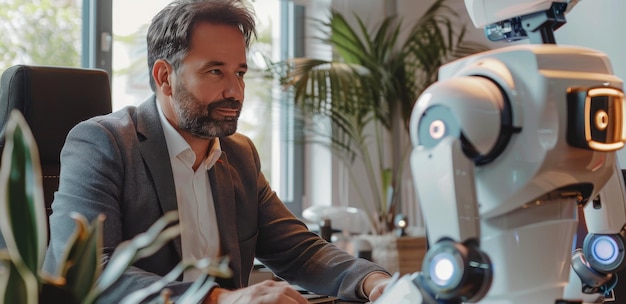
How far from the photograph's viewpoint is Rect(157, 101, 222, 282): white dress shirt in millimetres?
1779

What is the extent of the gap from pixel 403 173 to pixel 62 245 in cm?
314

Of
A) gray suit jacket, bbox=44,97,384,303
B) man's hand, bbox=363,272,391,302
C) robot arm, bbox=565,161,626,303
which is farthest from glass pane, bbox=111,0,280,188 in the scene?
robot arm, bbox=565,161,626,303

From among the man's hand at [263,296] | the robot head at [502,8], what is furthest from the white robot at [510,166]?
the man's hand at [263,296]

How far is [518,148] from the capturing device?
3.03 feet

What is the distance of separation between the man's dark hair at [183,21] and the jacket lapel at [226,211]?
0.26 metres

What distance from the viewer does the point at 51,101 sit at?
1783 mm

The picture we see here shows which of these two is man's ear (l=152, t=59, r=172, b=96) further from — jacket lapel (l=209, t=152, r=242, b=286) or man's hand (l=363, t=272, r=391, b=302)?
man's hand (l=363, t=272, r=391, b=302)

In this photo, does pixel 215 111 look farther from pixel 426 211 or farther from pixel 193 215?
pixel 426 211

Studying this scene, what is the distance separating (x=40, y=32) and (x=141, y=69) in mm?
509

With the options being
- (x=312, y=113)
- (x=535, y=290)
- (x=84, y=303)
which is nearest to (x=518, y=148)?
(x=535, y=290)

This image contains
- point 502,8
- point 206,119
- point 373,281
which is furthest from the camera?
point 206,119

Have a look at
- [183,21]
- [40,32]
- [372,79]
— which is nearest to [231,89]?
[183,21]

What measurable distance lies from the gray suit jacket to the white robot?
1.95 ft

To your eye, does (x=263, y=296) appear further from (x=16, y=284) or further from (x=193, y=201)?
(x=16, y=284)
